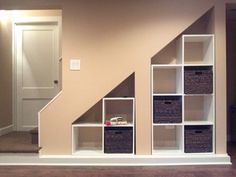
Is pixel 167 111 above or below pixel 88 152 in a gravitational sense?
above

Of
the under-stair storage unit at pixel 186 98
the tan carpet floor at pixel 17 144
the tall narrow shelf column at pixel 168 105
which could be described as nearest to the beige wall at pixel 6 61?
the tan carpet floor at pixel 17 144

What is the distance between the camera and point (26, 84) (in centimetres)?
544

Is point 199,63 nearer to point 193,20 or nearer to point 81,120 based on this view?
point 193,20

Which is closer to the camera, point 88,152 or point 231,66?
point 88,152

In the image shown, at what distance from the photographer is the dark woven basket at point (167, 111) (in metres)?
3.76

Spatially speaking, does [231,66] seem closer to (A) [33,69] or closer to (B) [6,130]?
(A) [33,69]

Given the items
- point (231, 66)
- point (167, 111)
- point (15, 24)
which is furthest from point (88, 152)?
point (231, 66)

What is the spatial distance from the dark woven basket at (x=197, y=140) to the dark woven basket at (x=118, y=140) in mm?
787

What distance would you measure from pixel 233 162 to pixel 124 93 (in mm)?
1842

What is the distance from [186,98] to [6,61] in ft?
11.2

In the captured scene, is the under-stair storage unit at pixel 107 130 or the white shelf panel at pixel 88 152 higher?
the under-stair storage unit at pixel 107 130

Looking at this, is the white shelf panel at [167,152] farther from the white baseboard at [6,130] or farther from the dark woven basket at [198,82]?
the white baseboard at [6,130]

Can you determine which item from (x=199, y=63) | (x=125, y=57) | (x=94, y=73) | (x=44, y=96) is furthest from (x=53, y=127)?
(x=199, y=63)

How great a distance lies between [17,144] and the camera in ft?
13.1
